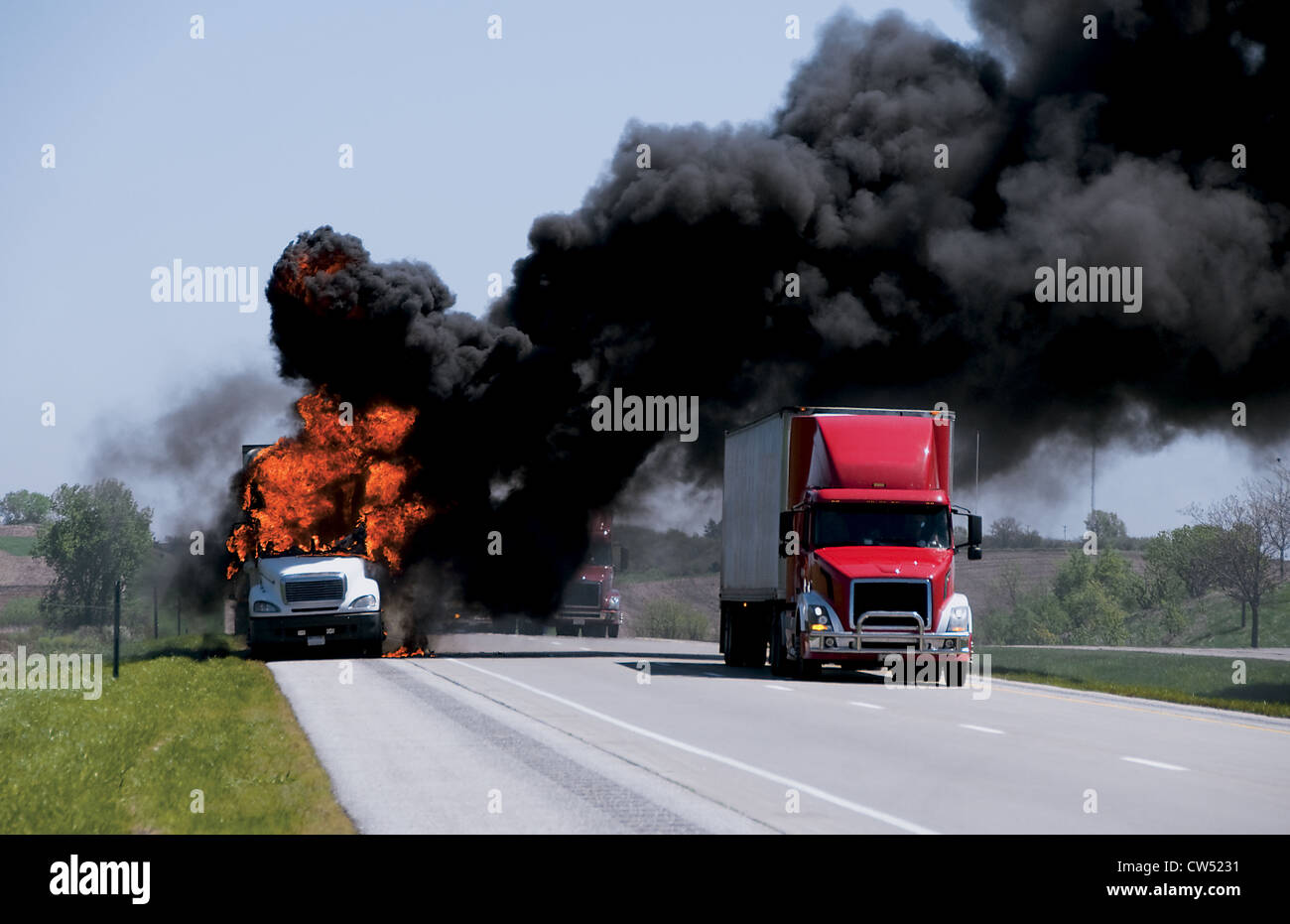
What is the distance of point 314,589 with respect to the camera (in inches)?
1222

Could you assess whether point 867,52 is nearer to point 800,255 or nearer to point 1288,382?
point 800,255

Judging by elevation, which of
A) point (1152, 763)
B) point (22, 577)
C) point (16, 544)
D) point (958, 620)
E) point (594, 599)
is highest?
point (16, 544)

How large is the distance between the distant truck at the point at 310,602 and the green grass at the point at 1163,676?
12.6m

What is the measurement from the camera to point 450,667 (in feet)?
95.3

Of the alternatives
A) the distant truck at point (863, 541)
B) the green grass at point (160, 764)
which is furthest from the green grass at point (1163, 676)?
the green grass at point (160, 764)

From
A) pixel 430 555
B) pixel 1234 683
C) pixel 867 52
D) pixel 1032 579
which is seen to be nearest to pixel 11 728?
pixel 430 555

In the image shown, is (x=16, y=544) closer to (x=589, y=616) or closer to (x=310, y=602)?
(x=589, y=616)

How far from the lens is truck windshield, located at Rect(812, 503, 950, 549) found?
25.6 m

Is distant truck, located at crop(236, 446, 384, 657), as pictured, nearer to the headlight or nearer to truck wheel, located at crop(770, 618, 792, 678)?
truck wheel, located at crop(770, 618, 792, 678)

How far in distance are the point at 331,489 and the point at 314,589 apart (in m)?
8.04

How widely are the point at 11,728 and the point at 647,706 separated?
7.38 m

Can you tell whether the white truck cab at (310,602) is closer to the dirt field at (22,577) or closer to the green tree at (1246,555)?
the green tree at (1246,555)

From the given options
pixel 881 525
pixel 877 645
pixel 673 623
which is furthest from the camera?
pixel 673 623

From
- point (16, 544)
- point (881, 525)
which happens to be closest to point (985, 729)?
point (881, 525)
